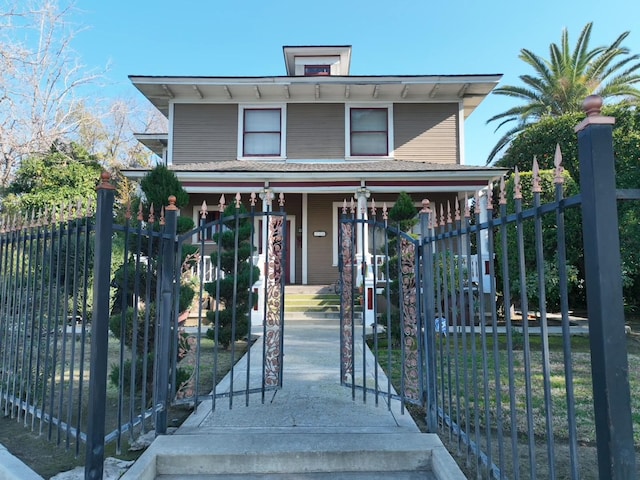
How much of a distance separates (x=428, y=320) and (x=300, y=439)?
143cm

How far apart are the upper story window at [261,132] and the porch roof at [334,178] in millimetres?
1798

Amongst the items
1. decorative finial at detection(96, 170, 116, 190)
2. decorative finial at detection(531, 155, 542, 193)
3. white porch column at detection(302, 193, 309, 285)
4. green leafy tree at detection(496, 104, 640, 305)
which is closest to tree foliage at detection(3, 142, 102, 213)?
white porch column at detection(302, 193, 309, 285)

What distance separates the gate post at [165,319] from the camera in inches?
140

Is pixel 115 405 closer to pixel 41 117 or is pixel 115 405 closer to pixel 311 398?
pixel 311 398

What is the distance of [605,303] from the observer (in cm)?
174

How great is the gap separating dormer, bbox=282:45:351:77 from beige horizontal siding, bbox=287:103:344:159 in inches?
76.9

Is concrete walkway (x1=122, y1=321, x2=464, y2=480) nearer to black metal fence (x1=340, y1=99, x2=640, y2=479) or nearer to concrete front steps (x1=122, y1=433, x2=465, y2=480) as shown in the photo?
concrete front steps (x1=122, y1=433, x2=465, y2=480)

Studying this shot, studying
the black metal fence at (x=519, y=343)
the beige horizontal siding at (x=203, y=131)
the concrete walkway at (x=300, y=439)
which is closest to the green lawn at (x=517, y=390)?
the black metal fence at (x=519, y=343)

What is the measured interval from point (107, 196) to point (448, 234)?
2531 mm

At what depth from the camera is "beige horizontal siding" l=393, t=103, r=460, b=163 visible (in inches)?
530

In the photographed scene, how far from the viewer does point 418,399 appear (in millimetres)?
3873

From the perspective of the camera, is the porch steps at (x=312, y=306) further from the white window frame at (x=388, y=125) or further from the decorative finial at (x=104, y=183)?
the decorative finial at (x=104, y=183)

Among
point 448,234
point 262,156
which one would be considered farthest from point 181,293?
point 262,156

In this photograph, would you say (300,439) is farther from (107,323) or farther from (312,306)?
(312,306)
